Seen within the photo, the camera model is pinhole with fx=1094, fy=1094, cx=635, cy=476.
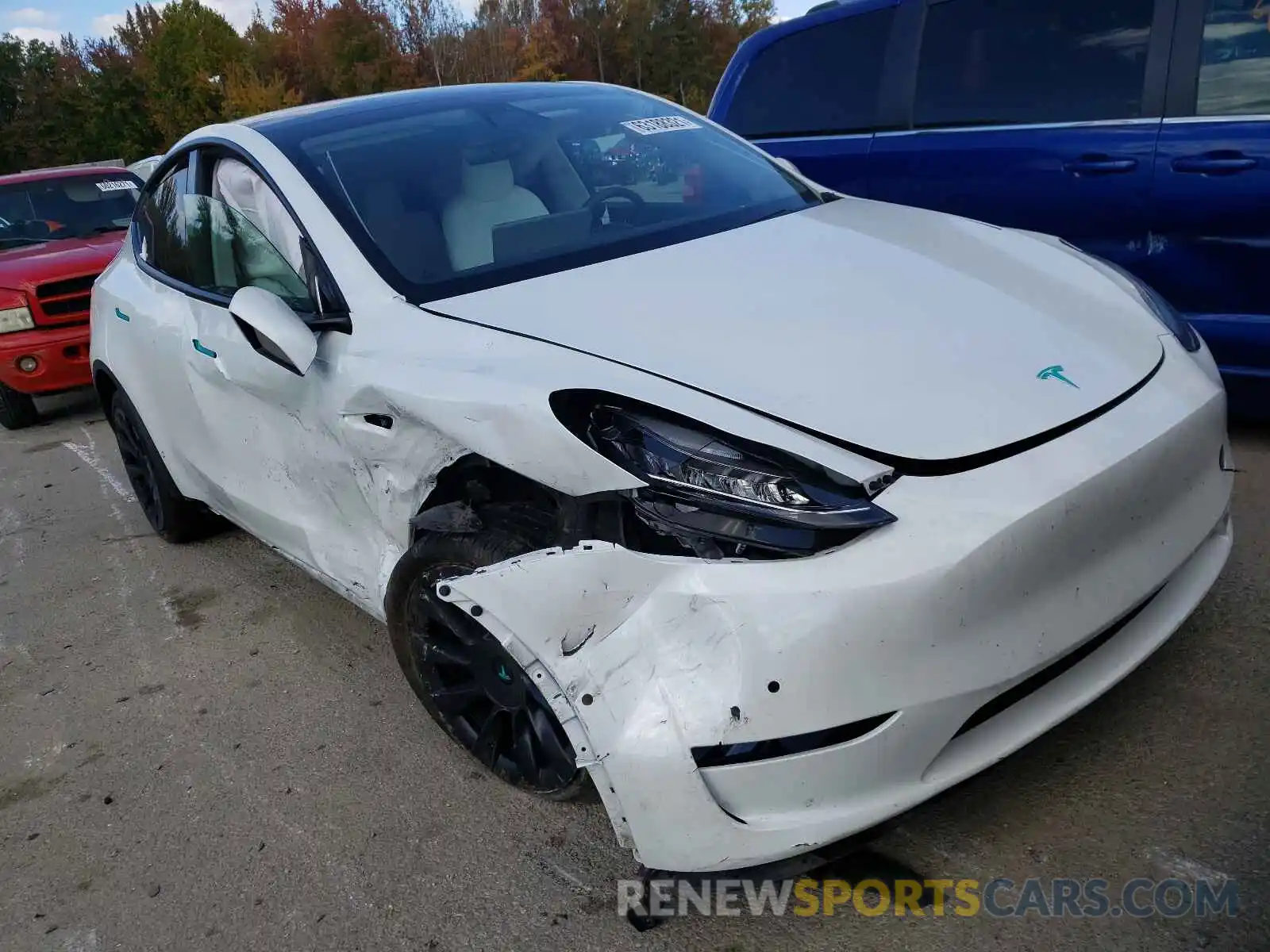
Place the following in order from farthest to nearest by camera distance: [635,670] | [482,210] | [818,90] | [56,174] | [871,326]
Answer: [56,174] < [818,90] < [482,210] < [871,326] < [635,670]

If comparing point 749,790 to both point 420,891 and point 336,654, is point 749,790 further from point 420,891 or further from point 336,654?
point 336,654

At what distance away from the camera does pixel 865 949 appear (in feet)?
6.43

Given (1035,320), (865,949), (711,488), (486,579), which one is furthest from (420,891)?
(1035,320)

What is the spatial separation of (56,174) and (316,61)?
41.9 metres

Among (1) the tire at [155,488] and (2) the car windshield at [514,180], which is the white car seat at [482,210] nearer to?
(2) the car windshield at [514,180]

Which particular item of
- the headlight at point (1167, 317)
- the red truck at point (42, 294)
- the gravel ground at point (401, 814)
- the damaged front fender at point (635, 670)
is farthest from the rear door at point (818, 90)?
the red truck at point (42, 294)

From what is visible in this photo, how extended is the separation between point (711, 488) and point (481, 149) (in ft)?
5.37

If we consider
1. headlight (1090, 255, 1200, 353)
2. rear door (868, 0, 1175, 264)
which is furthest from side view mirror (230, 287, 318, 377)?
rear door (868, 0, 1175, 264)

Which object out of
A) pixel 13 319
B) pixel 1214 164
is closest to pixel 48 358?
pixel 13 319

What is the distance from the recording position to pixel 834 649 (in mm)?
1789

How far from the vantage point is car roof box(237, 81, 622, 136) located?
331 centimetres

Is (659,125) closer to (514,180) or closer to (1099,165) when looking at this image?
(514,180)

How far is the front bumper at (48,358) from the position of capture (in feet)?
22.5

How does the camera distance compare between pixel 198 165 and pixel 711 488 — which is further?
pixel 198 165
